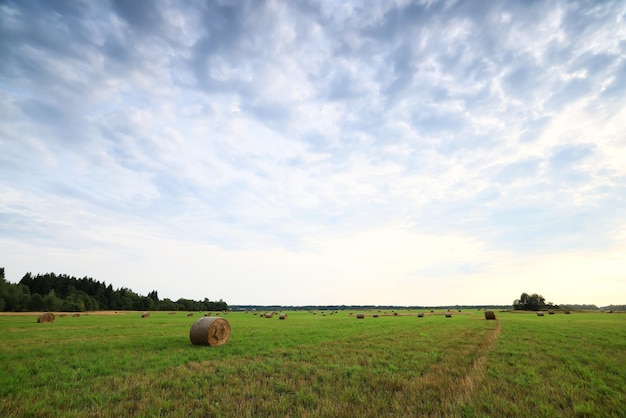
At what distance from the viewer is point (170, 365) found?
445 inches

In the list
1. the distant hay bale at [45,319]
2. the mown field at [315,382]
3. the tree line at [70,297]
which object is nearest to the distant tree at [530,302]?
the mown field at [315,382]

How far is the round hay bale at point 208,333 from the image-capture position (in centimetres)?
1677


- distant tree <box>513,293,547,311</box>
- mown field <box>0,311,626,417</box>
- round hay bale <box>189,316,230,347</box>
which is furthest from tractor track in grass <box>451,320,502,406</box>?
distant tree <box>513,293,547,311</box>

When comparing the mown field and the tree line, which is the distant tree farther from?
the tree line

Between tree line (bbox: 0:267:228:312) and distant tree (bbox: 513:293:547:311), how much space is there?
133 m

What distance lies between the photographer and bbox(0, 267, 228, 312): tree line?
78688 mm

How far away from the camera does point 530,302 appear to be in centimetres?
12131

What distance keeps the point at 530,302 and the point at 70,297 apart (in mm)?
160460

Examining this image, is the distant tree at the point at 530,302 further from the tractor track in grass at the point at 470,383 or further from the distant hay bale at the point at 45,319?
the distant hay bale at the point at 45,319

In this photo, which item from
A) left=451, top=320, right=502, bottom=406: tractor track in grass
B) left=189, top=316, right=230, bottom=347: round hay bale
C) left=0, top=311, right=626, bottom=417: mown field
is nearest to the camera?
left=0, top=311, right=626, bottom=417: mown field

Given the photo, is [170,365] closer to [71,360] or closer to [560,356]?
[71,360]

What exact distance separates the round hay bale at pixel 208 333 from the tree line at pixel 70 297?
282 feet

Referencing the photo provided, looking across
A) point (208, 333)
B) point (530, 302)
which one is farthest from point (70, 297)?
point (530, 302)

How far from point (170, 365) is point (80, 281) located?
133m
